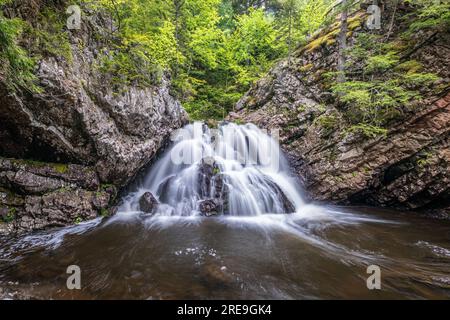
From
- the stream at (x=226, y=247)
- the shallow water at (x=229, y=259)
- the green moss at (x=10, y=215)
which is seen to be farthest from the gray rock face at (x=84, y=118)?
the shallow water at (x=229, y=259)

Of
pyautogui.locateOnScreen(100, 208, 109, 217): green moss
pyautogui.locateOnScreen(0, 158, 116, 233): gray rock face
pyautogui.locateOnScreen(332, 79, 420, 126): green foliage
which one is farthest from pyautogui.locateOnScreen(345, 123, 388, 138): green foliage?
pyautogui.locateOnScreen(0, 158, 116, 233): gray rock face

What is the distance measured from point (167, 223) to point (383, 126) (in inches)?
304

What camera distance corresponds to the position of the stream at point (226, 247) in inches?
143

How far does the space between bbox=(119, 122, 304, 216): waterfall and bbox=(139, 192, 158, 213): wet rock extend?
0.23ft

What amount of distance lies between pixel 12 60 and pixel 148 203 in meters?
4.75

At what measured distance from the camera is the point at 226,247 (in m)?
5.17

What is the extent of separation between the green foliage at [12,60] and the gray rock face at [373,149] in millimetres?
8731

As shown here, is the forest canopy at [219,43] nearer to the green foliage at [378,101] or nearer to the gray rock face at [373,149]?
the gray rock face at [373,149]

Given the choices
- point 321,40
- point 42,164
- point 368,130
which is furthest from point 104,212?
point 321,40

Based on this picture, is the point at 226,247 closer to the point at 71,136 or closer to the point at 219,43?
the point at 71,136

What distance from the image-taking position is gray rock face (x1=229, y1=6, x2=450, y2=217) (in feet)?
25.4

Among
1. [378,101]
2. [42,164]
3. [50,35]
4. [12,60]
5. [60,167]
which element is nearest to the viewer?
[12,60]

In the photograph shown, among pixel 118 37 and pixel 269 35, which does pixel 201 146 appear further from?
pixel 269 35
